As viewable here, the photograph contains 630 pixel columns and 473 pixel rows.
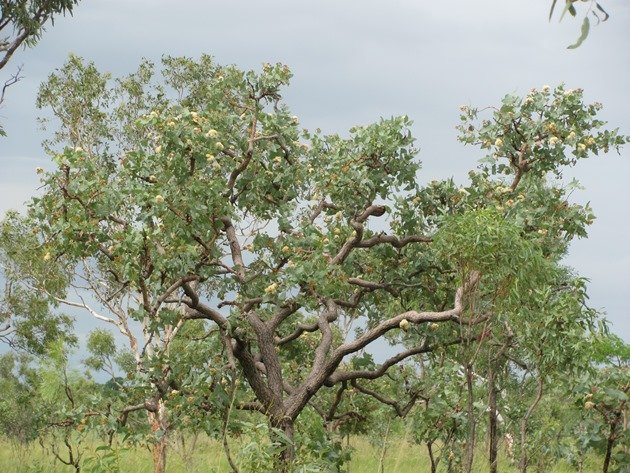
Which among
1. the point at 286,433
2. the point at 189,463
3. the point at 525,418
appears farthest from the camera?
the point at 286,433

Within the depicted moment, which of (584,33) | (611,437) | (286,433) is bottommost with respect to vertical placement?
(584,33)

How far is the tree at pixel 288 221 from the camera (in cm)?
1198

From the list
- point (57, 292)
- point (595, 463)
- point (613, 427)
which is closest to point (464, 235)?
point (613, 427)

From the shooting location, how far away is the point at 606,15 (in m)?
4.23

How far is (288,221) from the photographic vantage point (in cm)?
1450

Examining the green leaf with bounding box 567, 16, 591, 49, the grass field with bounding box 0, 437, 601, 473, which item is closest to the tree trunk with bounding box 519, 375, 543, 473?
the grass field with bounding box 0, 437, 601, 473

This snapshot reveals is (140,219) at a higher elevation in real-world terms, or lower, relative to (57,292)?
lower

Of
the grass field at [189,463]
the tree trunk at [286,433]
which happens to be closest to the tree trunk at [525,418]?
the grass field at [189,463]

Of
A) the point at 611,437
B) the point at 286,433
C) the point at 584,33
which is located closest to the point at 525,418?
the point at 611,437

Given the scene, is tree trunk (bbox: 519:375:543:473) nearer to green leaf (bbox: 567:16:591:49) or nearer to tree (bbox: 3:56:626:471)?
tree (bbox: 3:56:626:471)

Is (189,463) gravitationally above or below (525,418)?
below

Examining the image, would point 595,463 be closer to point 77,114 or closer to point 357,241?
point 357,241

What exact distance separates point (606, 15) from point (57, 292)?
1124 inches

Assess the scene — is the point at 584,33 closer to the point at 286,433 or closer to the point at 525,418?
the point at 525,418
